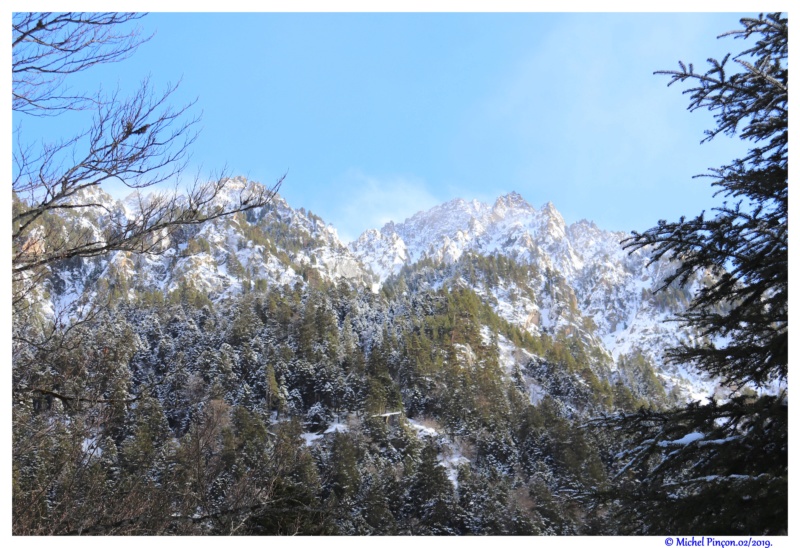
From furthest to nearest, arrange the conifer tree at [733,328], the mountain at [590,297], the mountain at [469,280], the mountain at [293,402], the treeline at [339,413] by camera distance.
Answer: the mountain at [590,297] < the mountain at [469,280] < the treeline at [339,413] < the mountain at [293,402] < the conifer tree at [733,328]

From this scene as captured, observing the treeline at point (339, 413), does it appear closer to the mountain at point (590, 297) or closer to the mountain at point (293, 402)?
the mountain at point (293, 402)

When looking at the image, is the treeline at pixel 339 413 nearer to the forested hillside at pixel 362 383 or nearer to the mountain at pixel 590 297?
the forested hillside at pixel 362 383

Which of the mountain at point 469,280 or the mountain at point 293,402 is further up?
the mountain at point 469,280

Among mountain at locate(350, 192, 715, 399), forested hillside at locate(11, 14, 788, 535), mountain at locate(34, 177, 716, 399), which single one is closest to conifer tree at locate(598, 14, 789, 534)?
forested hillside at locate(11, 14, 788, 535)

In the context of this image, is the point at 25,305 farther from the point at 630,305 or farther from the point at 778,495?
the point at 630,305

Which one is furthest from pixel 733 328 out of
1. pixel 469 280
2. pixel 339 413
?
pixel 469 280

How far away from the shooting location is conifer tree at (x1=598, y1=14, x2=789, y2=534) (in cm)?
369

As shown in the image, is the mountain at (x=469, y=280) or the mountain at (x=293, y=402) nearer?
the mountain at (x=293, y=402)

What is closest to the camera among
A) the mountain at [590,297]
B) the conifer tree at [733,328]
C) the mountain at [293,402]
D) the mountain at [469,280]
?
the conifer tree at [733,328]

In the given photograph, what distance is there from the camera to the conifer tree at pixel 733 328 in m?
3.69

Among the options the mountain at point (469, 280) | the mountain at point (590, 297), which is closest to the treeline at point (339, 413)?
the mountain at point (469, 280)

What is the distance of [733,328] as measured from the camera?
4457 mm

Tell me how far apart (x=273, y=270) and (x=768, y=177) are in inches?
4366

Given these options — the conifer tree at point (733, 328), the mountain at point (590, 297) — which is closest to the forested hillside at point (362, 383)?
the conifer tree at point (733, 328)
